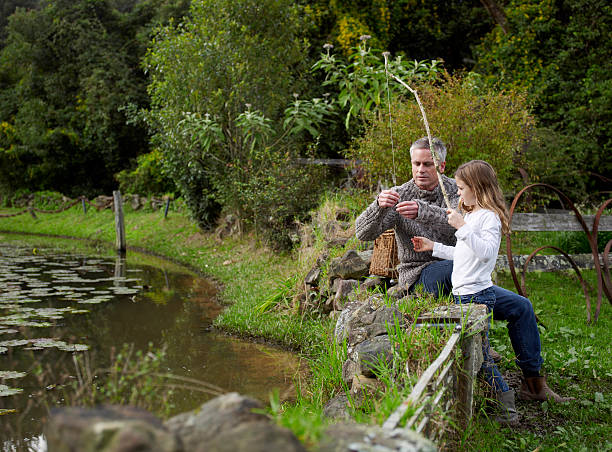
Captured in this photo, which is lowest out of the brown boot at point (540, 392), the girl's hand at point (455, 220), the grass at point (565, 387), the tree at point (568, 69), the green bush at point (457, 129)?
the grass at point (565, 387)

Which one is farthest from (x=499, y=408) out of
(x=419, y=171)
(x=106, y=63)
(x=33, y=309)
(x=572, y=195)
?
(x=106, y=63)

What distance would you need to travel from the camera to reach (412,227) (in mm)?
4145

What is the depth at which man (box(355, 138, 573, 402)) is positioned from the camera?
3596 mm

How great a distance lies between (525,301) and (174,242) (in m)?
11.1

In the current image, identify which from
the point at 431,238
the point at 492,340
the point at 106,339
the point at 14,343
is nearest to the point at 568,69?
the point at 492,340

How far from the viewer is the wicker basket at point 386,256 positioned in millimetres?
4594

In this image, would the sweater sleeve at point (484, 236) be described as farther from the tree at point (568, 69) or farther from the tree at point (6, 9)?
the tree at point (6, 9)

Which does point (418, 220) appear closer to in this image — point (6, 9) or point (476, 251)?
point (476, 251)

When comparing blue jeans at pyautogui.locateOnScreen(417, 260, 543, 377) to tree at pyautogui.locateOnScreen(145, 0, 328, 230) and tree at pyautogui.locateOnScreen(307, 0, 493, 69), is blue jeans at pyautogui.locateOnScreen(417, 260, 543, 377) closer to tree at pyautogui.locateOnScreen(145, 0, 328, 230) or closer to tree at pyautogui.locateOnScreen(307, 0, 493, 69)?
tree at pyautogui.locateOnScreen(145, 0, 328, 230)

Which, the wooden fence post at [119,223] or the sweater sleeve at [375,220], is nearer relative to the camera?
the sweater sleeve at [375,220]

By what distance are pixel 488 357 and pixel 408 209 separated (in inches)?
43.7

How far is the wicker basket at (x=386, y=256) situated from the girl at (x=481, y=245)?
3.63ft

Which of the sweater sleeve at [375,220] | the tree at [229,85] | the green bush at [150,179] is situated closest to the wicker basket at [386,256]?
the sweater sleeve at [375,220]

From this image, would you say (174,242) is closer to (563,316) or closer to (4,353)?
(4,353)
